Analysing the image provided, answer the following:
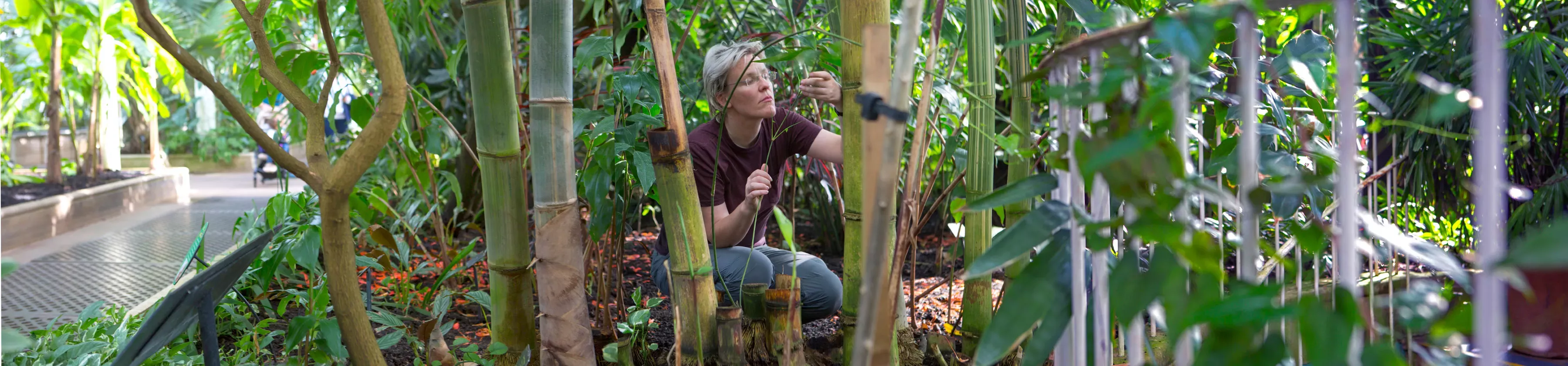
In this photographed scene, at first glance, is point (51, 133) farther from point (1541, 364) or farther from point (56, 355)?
point (1541, 364)

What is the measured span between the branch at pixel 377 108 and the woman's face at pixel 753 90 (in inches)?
32.8

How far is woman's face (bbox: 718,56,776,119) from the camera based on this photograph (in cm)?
177

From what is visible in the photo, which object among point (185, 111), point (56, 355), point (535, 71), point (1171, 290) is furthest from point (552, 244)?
point (185, 111)

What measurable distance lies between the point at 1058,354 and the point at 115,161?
9019 mm

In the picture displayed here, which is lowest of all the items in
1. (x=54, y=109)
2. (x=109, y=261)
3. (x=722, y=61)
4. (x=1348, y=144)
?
(x=109, y=261)

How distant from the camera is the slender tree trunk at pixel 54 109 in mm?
5250

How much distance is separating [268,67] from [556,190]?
395 mm

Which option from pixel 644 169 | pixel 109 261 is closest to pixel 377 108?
pixel 644 169

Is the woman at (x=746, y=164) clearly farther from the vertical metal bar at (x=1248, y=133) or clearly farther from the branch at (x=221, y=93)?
the vertical metal bar at (x=1248, y=133)

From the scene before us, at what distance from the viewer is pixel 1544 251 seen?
0.43 m

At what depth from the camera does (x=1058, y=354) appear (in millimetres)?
870

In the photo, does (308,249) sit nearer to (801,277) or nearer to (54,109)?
(801,277)

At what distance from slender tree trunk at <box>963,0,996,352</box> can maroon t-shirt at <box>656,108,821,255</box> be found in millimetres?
566

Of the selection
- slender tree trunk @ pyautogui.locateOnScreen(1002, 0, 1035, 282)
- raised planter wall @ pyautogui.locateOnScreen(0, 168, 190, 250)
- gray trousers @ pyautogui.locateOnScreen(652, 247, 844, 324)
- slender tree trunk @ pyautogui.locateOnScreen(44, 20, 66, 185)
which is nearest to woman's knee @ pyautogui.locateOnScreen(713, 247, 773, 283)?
gray trousers @ pyautogui.locateOnScreen(652, 247, 844, 324)
